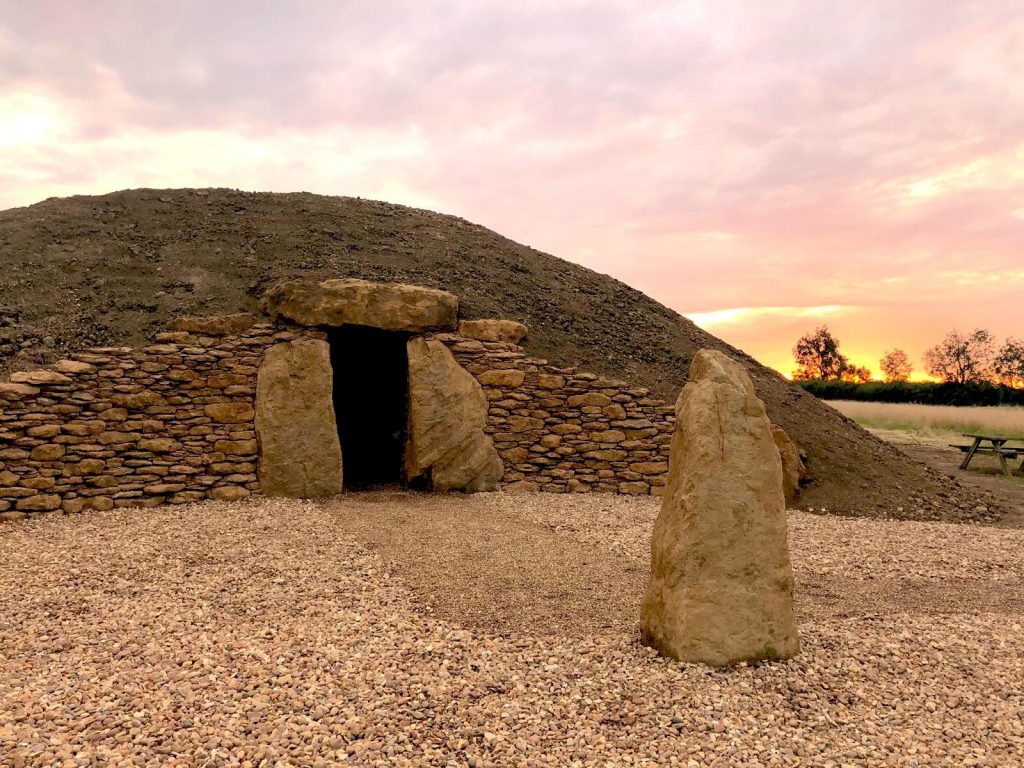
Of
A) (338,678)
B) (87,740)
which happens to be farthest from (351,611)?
(87,740)

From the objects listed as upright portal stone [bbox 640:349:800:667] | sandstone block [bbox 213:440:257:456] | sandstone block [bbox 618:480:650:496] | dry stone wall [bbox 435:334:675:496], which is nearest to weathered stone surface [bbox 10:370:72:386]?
sandstone block [bbox 213:440:257:456]

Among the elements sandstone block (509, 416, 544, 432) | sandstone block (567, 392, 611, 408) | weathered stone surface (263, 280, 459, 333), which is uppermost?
weathered stone surface (263, 280, 459, 333)

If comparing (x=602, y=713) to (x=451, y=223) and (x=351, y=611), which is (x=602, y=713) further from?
(x=451, y=223)

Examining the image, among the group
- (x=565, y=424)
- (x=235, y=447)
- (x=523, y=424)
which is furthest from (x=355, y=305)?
(x=565, y=424)

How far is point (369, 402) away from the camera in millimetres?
14242

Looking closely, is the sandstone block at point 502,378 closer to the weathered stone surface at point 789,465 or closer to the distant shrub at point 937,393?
the weathered stone surface at point 789,465

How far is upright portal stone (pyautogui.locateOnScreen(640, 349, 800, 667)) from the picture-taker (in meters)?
4.55

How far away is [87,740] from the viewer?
3.72 metres

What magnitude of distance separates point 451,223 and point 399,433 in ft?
19.5

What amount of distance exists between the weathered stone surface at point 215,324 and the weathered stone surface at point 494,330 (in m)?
3.38

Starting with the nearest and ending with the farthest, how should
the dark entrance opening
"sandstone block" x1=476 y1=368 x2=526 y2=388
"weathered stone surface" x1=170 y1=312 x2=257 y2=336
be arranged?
"weathered stone surface" x1=170 y1=312 x2=257 y2=336
"sandstone block" x1=476 y1=368 x2=526 y2=388
the dark entrance opening

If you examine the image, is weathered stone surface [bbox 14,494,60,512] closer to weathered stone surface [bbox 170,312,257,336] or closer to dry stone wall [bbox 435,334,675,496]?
weathered stone surface [bbox 170,312,257,336]

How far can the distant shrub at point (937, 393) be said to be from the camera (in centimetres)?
3616

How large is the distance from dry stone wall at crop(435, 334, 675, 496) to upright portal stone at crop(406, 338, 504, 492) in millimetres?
238
